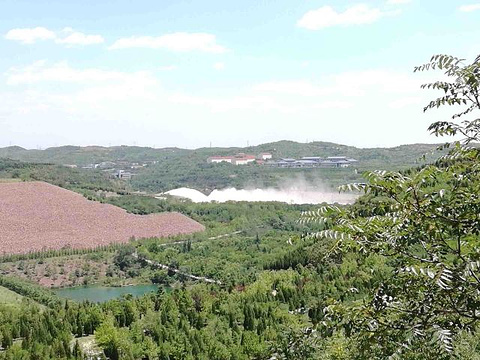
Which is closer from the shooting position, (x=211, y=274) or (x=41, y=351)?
(x=41, y=351)

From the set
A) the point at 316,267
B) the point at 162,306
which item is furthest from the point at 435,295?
the point at 316,267

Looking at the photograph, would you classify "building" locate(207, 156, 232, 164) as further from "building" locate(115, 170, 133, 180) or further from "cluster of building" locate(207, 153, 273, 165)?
"building" locate(115, 170, 133, 180)

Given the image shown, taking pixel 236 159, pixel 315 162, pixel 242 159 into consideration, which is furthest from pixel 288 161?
pixel 236 159

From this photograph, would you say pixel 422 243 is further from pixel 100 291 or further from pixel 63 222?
pixel 63 222

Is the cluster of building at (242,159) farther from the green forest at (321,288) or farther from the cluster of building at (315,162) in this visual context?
the green forest at (321,288)

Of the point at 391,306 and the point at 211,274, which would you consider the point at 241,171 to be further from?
the point at 391,306

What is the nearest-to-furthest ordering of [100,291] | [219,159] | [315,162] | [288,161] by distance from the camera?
[100,291], [315,162], [288,161], [219,159]
